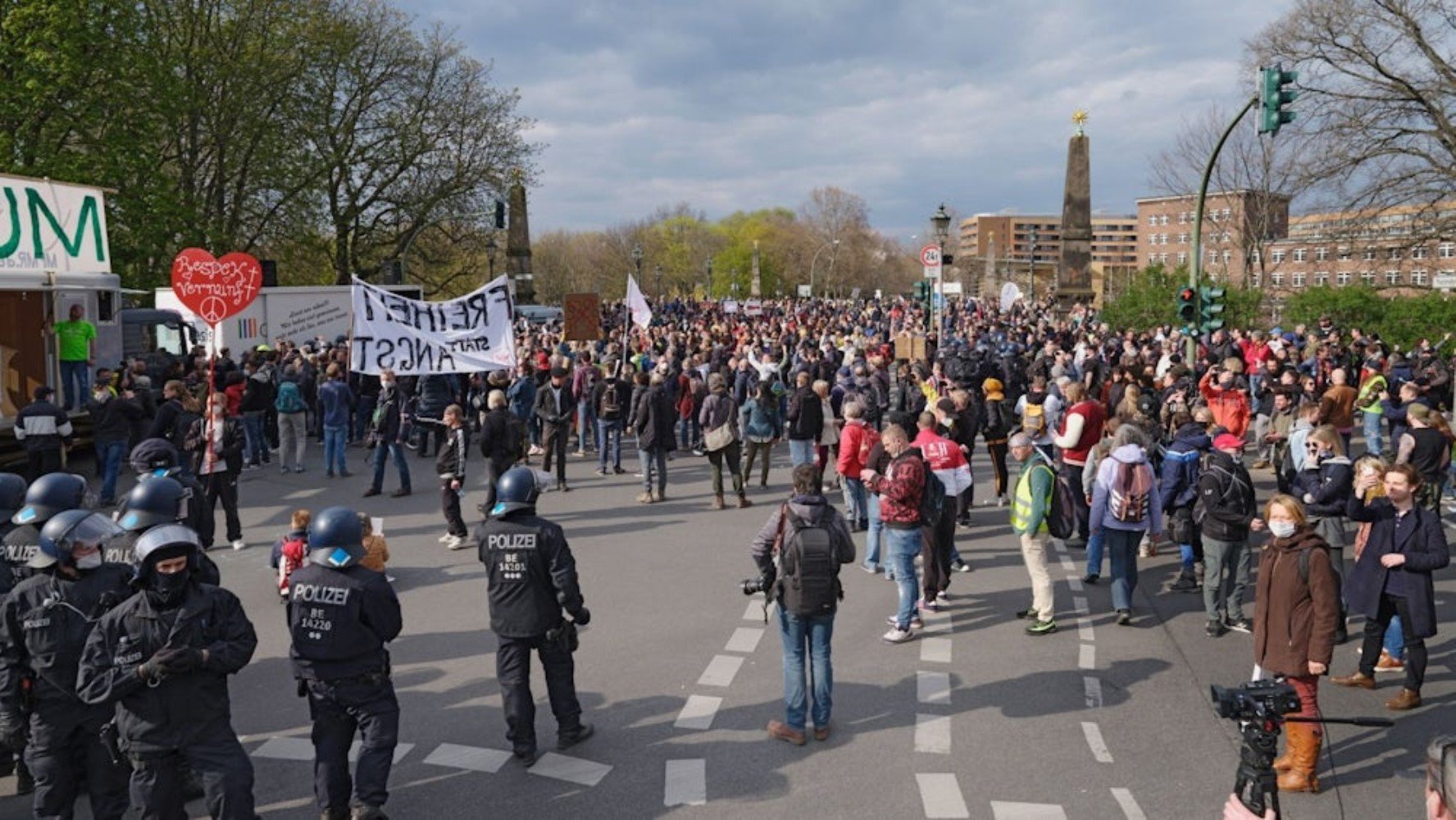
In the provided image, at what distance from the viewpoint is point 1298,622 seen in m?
5.81

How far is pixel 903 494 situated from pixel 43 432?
10290 millimetres

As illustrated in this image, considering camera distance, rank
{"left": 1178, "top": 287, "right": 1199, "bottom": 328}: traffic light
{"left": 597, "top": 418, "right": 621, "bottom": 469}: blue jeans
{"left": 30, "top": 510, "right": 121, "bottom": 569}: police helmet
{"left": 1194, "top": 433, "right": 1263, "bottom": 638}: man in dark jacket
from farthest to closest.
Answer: {"left": 1178, "top": 287, "right": 1199, "bottom": 328}: traffic light, {"left": 597, "top": 418, "right": 621, "bottom": 469}: blue jeans, {"left": 1194, "top": 433, "right": 1263, "bottom": 638}: man in dark jacket, {"left": 30, "top": 510, "right": 121, "bottom": 569}: police helmet

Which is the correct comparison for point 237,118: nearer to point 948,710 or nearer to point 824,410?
point 824,410

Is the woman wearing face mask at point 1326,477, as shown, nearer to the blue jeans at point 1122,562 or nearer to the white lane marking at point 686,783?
the blue jeans at point 1122,562

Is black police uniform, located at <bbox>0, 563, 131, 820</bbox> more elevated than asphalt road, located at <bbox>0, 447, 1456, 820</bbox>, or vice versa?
black police uniform, located at <bbox>0, 563, 131, 820</bbox>

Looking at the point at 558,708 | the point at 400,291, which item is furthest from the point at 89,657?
the point at 400,291

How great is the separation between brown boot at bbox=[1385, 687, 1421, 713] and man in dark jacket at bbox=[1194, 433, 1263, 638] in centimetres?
155

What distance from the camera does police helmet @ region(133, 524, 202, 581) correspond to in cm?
443

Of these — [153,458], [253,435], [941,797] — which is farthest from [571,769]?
[253,435]

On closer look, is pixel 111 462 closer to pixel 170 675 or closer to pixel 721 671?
pixel 721 671

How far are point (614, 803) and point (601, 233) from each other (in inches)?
4451

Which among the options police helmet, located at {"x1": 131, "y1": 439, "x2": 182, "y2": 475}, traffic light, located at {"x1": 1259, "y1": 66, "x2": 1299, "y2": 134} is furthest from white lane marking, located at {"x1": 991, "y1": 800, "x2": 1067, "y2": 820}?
traffic light, located at {"x1": 1259, "y1": 66, "x2": 1299, "y2": 134}

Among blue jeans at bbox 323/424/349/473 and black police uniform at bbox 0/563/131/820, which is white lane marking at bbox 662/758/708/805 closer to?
black police uniform at bbox 0/563/131/820

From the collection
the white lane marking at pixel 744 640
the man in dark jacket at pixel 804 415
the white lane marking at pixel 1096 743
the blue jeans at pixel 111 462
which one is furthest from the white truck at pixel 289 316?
the white lane marking at pixel 1096 743
